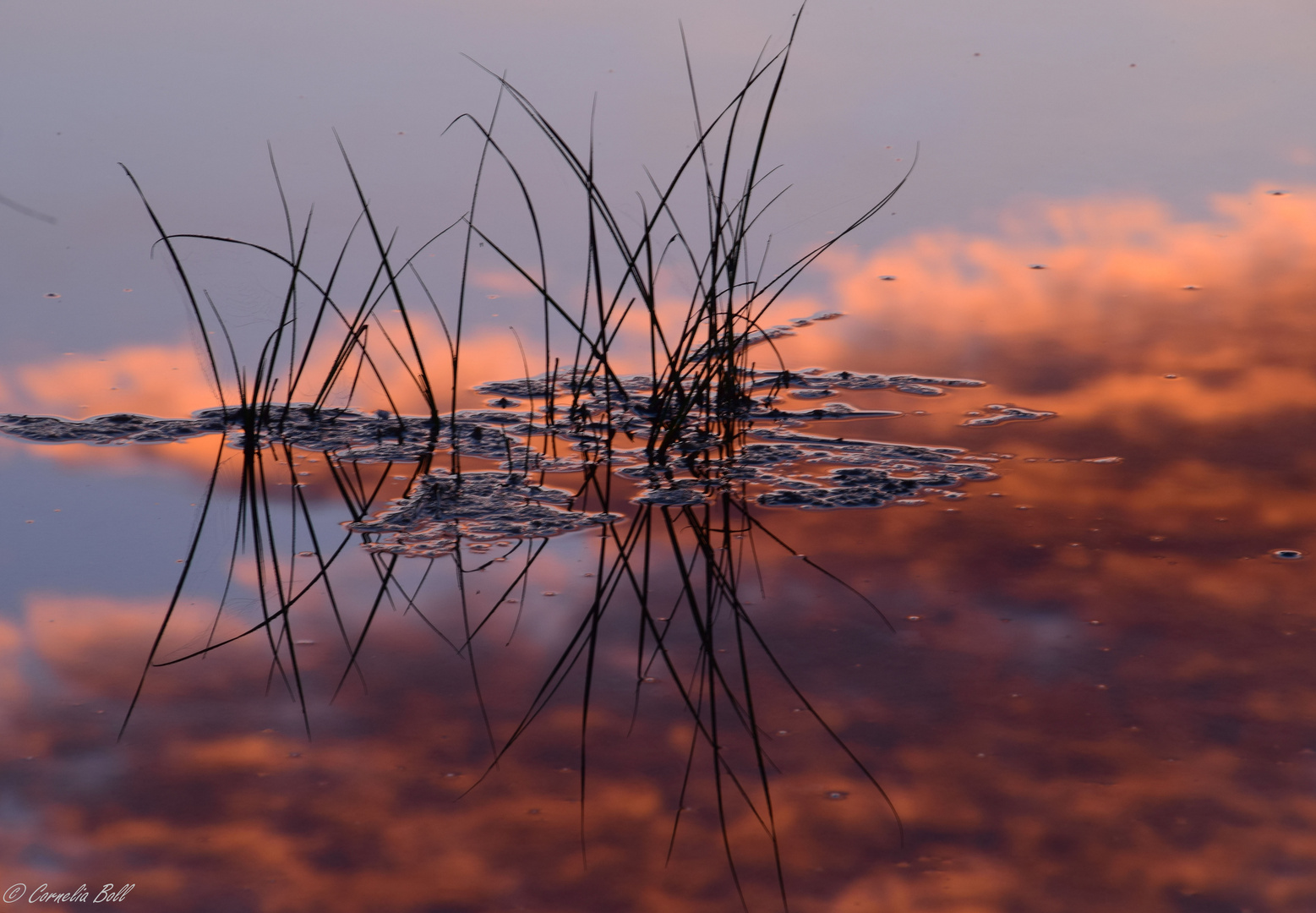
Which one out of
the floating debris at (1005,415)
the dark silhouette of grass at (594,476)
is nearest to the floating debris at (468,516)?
the dark silhouette of grass at (594,476)

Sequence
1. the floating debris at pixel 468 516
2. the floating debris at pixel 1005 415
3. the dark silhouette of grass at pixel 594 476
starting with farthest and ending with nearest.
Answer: the floating debris at pixel 1005 415
the floating debris at pixel 468 516
the dark silhouette of grass at pixel 594 476

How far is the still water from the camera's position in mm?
1339

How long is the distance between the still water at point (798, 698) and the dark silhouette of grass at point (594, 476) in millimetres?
24

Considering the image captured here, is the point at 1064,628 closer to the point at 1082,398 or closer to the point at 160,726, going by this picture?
the point at 1082,398

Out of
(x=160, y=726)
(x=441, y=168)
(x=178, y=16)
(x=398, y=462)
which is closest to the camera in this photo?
(x=160, y=726)

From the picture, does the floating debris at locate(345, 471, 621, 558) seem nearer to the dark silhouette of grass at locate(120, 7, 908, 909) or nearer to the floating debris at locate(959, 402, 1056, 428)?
the dark silhouette of grass at locate(120, 7, 908, 909)

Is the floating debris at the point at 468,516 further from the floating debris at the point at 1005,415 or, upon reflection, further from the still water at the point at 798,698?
the floating debris at the point at 1005,415

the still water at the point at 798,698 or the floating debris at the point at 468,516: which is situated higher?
the floating debris at the point at 468,516

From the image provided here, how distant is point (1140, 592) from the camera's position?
1.88m

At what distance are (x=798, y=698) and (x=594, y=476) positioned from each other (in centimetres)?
79

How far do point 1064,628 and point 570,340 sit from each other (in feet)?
4.67

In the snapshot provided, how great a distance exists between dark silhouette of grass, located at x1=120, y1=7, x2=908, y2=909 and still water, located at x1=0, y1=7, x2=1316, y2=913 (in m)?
0.02

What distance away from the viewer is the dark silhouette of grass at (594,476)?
167 centimetres

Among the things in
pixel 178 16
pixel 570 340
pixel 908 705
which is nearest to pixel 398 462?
pixel 570 340
